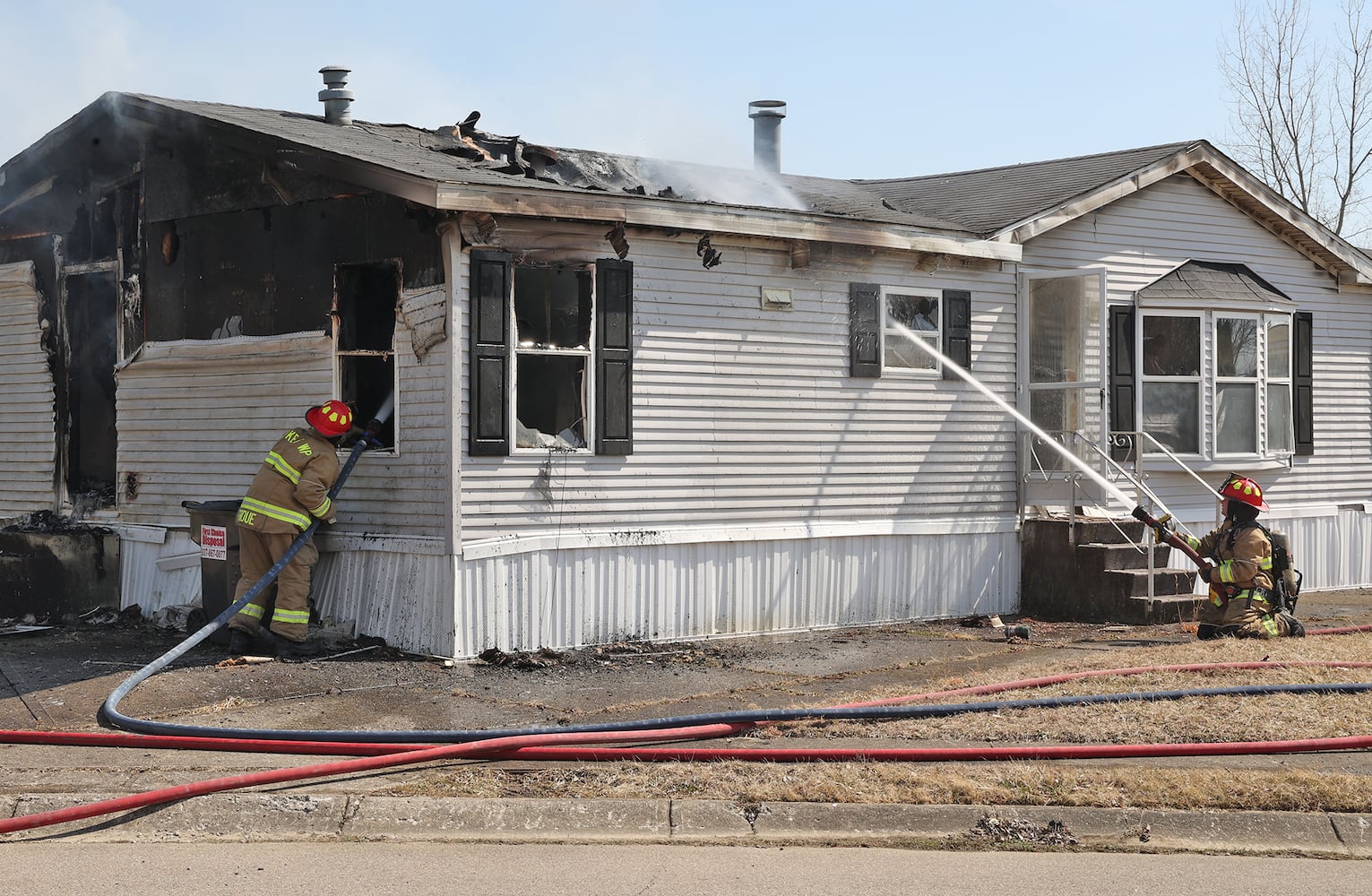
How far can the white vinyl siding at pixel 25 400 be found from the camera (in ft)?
46.1

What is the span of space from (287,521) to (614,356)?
281cm

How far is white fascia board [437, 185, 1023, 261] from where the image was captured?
10469mm

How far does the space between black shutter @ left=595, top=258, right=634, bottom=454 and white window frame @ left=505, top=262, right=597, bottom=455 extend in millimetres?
37

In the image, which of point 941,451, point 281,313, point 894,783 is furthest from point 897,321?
point 894,783

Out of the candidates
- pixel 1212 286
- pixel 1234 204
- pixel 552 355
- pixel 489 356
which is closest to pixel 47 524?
pixel 489 356

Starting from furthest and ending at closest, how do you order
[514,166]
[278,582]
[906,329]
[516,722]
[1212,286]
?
[1212,286] → [906,329] → [514,166] → [278,582] → [516,722]

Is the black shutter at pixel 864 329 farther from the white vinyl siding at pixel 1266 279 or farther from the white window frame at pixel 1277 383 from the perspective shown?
the white window frame at pixel 1277 383

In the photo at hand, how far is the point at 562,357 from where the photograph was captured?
1141cm

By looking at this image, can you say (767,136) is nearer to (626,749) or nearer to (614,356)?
(614,356)

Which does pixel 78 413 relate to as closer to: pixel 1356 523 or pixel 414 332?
pixel 414 332

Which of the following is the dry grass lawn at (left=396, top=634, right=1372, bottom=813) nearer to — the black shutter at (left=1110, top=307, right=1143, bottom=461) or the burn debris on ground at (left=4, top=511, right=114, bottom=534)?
the black shutter at (left=1110, top=307, right=1143, bottom=461)

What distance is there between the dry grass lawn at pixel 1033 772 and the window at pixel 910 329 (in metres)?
5.23

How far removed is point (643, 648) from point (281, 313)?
4.07 meters

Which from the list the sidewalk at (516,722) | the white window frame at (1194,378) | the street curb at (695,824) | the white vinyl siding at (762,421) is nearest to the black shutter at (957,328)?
the white vinyl siding at (762,421)
